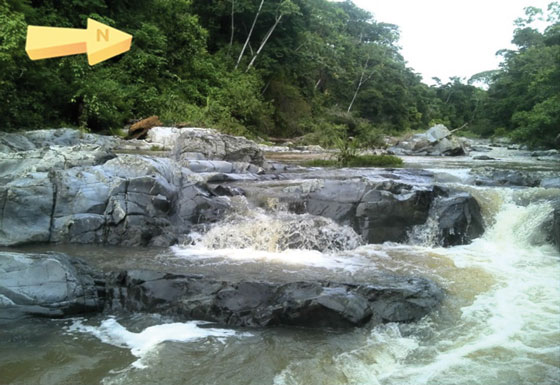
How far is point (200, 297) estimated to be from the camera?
4.27 meters

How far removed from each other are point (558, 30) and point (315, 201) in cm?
3194

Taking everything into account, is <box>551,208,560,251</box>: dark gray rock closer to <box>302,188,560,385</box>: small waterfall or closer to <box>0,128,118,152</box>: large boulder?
<box>302,188,560,385</box>: small waterfall

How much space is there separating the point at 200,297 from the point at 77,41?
2640 millimetres

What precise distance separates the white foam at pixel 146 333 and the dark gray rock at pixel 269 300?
19cm

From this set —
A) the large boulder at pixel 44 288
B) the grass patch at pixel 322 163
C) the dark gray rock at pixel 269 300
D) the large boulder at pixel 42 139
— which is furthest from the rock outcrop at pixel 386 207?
the large boulder at pixel 42 139

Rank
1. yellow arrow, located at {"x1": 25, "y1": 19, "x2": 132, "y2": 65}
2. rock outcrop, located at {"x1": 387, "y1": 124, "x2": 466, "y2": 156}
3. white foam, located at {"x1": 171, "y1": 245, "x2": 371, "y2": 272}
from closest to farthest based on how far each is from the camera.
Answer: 1. yellow arrow, located at {"x1": 25, "y1": 19, "x2": 132, "y2": 65}
2. white foam, located at {"x1": 171, "y1": 245, "x2": 371, "y2": 272}
3. rock outcrop, located at {"x1": 387, "y1": 124, "x2": 466, "y2": 156}

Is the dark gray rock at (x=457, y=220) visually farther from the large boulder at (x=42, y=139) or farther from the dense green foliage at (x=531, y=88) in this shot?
the dense green foliage at (x=531, y=88)

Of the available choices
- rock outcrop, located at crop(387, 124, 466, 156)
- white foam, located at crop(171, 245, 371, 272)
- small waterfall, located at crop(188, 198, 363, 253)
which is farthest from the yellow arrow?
rock outcrop, located at crop(387, 124, 466, 156)

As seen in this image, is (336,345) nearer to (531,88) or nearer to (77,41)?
(77,41)

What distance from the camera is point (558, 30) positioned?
3025 cm

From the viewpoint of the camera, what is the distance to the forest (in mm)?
14141

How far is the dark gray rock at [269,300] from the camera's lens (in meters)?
4.00

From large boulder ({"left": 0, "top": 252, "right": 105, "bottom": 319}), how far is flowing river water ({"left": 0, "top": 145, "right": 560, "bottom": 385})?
0.17 meters

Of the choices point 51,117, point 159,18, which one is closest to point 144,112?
point 51,117
